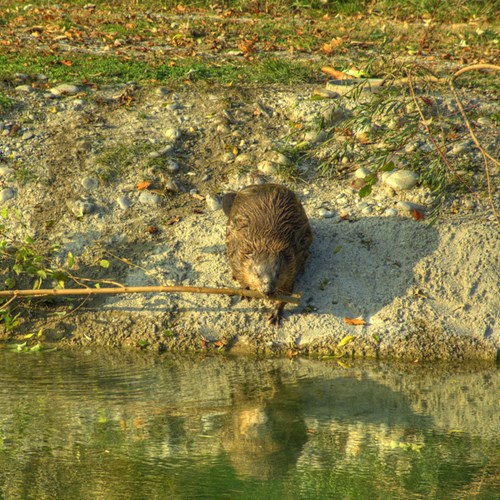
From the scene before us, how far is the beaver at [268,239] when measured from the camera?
6629mm

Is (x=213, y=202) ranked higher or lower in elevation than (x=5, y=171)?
lower

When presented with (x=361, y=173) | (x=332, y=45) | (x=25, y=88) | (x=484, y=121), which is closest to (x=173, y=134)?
(x=25, y=88)

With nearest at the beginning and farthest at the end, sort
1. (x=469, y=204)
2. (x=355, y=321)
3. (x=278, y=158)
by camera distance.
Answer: (x=355, y=321), (x=469, y=204), (x=278, y=158)

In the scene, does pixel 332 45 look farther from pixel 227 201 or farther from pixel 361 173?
pixel 227 201

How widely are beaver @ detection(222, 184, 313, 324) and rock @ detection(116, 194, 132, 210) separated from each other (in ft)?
3.62

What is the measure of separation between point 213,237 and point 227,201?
33 cm

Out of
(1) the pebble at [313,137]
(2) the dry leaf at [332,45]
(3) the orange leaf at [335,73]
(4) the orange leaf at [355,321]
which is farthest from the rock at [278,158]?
(2) the dry leaf at [332,45]

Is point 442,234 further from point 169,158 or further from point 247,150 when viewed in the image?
point 169,158

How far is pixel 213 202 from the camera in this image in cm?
771

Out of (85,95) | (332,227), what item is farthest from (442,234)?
(85,95)

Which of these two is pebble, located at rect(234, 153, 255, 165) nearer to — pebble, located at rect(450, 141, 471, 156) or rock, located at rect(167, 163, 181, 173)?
rock, located at rect(167, 163, 181, 173)

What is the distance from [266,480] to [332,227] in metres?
3.29

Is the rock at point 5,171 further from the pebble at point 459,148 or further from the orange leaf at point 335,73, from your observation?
the pebble at point 459,148

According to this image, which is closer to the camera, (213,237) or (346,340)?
(346,340)
